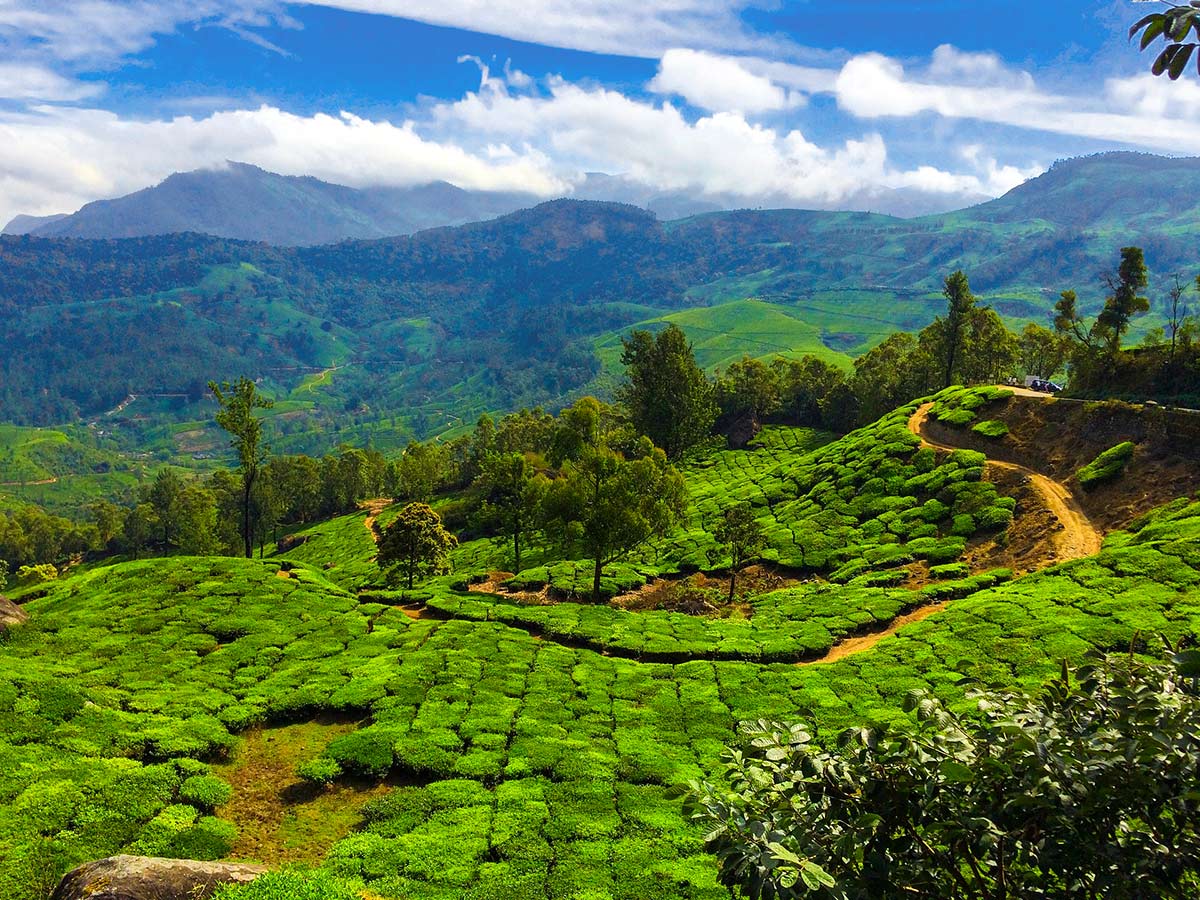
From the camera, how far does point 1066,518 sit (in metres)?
44.2

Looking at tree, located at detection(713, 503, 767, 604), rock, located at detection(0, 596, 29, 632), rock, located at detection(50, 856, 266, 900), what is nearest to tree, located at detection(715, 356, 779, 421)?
tree, located at detection(713, 503, 767, 604)

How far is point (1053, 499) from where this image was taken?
4656 cm

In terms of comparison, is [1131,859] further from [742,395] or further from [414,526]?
[742,395]

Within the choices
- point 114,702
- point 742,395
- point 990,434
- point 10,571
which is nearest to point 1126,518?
point 990,434

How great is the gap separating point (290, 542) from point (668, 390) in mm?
81534

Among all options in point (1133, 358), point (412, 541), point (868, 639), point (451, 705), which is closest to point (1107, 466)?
point (1133, 358)

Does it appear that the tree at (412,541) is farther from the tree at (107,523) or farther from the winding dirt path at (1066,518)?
the tree at (107,523)

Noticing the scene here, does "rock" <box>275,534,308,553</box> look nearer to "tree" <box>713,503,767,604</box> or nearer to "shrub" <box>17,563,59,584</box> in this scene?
"shrub" <box>17,563,59,584</box>

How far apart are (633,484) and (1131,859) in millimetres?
48668

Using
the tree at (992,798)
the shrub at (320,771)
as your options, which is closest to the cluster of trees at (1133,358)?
the tree at (992,798)

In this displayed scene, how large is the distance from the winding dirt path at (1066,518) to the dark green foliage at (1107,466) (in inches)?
58.6

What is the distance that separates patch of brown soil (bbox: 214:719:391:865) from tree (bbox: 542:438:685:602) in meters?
25.0

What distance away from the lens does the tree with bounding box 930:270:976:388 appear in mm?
88500

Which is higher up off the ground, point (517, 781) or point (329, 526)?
point (517, 781)
